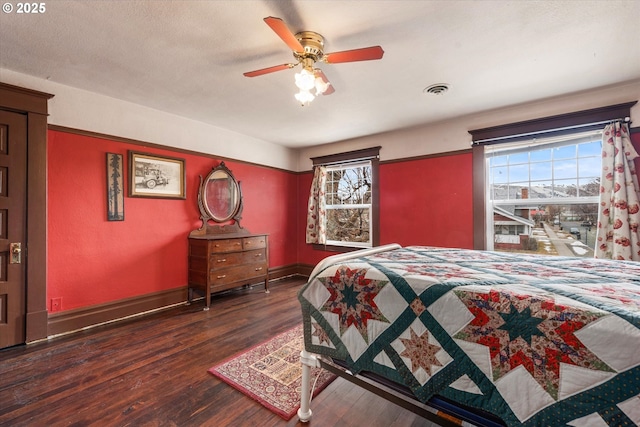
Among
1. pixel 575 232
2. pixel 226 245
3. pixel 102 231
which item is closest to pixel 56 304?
pixel 102 231

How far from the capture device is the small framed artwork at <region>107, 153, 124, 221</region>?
2.91 meters

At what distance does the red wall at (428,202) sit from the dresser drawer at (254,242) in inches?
71.5

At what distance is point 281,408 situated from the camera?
1.59 meters

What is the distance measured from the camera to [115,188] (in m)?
2.96

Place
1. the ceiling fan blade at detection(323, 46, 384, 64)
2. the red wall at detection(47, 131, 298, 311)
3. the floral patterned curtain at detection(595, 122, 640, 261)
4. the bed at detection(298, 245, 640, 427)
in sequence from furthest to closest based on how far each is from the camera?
the red wall at detection(47, 131, 298, 311), the floral patterned curtain at detection(595, 122, 640, 261), the ceiling fan blade at detection(323, 46, 384, 64), the bed at detection(298, 245, 640, 427)

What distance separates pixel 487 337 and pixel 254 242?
3320mm

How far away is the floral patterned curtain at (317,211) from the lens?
15.5ft

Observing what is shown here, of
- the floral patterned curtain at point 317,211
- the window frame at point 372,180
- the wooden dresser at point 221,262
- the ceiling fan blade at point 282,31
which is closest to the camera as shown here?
the ceiling fan blade at point 282,31

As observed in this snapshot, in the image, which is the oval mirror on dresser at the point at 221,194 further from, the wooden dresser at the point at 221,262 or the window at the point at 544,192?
the window at the point at 544,192

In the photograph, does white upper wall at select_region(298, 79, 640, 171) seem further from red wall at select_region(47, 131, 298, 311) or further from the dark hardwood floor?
the dark hardwood floor

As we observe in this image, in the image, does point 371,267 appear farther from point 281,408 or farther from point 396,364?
point 281,408

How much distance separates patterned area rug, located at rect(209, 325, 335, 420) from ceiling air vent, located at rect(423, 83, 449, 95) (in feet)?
8.92

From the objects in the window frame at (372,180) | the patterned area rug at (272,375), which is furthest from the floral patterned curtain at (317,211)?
the patterned area rug at (272,375)

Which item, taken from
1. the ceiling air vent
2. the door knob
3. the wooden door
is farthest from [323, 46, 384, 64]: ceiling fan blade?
the door knob
